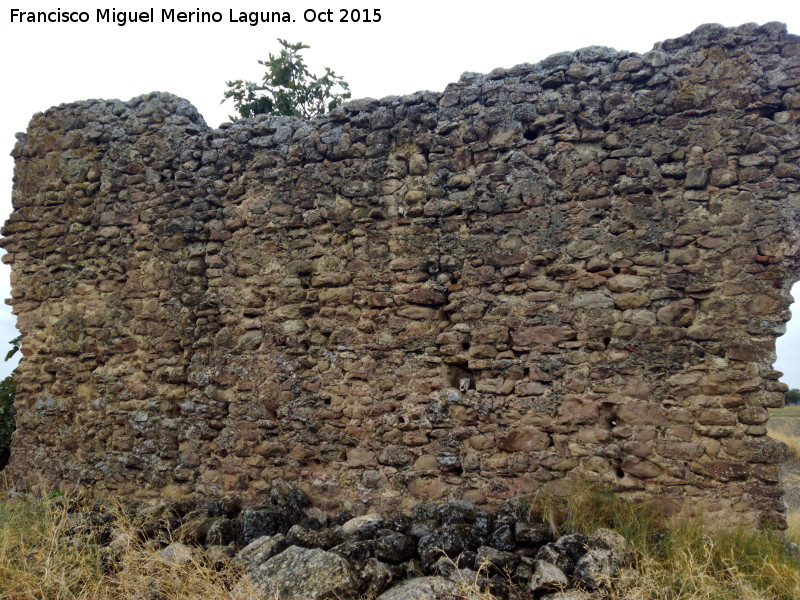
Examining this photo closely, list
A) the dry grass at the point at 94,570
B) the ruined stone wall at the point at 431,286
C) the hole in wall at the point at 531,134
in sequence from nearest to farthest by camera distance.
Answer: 1. the dry grass at the point at 94,570
2. the ruined stone wall at the point at 431,286
3. the hole in wall at the point at 531,134

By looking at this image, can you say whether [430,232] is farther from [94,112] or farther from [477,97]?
[94,112]

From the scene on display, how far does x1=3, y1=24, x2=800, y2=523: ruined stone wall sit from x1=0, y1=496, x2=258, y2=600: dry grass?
35.6 inches

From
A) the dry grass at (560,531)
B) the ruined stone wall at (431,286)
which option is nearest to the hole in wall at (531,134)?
the ruined stone wall at (431,286)

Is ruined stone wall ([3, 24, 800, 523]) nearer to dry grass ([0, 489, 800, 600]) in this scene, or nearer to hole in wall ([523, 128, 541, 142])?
hole in wall ([523, 128, 541, 142])

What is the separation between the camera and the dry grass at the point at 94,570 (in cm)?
377

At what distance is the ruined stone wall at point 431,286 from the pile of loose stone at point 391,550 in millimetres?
311

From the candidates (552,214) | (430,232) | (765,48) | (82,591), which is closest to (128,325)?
(82,591)

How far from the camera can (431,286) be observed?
4898 millimetres

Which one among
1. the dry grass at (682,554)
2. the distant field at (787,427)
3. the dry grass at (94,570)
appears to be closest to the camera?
the dry grass at (682,554)

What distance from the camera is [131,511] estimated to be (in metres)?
5.36

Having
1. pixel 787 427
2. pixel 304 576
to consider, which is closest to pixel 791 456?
pixel 787 427

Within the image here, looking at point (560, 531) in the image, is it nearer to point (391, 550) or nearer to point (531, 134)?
point (391, 550)

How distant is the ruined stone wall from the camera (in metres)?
4.23

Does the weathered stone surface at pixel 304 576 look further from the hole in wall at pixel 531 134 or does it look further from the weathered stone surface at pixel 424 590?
the hole in wall at pixel 531 134
